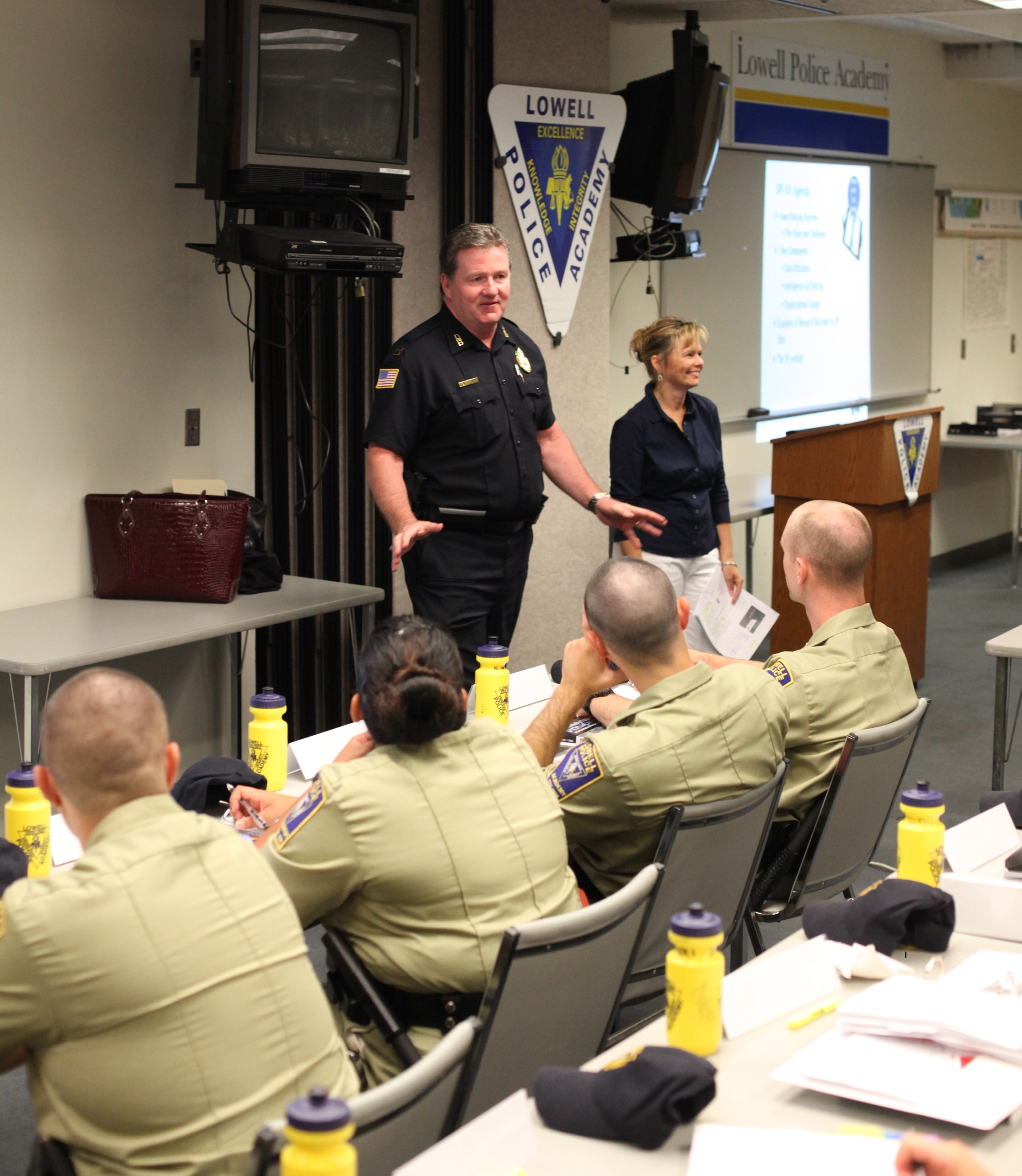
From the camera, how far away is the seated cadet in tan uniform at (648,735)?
2.24 meters

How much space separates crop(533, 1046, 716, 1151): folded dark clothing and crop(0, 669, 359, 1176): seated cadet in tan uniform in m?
0.28

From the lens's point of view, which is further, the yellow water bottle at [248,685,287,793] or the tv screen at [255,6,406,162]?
the tv screen at [255,6,406,162]

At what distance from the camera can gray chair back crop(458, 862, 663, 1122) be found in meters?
1.73

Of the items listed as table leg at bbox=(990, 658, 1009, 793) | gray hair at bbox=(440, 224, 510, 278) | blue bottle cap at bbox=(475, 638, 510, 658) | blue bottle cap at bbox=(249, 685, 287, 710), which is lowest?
table leg at bbox=(990, 658, 1009, 793)

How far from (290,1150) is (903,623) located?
5117mm

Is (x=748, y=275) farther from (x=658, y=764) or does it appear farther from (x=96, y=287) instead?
(x=658, y=764)

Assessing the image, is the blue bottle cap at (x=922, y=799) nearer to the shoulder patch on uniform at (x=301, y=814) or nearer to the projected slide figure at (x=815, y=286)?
the shoulder patch on uniform at (x=301, y=814)

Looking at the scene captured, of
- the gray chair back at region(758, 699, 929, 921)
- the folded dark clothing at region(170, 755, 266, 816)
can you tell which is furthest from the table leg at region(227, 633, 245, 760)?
the gray chair back at region(758, 699, 929, 921)

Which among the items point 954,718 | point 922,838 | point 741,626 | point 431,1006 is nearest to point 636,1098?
point 431,1006

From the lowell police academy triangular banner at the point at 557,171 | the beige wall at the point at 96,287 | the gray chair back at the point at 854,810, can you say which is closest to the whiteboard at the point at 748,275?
the lowell police academy triangular banner at the point at 557,171

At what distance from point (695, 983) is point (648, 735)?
742 mm

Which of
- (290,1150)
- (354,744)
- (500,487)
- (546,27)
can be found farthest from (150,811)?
(546,27)

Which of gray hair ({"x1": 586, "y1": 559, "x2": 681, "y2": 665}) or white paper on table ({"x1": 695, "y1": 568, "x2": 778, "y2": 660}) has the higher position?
gray hair ({"x1": 586, "y1": 559, "x2": 681, "y2": 665})

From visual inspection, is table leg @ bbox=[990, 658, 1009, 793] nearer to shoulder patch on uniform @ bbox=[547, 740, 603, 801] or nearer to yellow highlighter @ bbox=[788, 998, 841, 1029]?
shoulder patch on uniform @ bbox=[547, 740, 603, 801]
